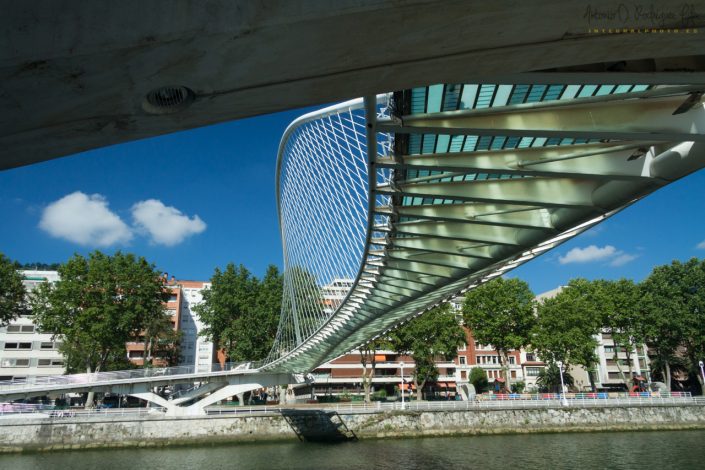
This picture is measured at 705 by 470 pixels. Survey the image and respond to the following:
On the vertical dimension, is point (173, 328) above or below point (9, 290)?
below

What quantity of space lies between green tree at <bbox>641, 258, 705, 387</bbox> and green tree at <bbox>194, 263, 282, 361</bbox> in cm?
3758

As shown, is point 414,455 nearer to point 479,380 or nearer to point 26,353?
point 479,380

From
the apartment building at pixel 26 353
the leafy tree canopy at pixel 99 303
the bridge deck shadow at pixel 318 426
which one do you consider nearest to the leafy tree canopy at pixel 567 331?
the bridge deck shadow at pixel 318 426

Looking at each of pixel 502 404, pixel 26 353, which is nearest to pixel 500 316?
pixel 502 404

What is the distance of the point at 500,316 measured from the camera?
156ft

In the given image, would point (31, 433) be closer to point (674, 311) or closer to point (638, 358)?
point (674, 311)

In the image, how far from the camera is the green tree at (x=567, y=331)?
44.5 meters

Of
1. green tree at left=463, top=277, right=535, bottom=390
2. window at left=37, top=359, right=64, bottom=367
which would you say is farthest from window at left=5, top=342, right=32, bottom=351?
green tree at left=463, top=277, right=535, bottom=390

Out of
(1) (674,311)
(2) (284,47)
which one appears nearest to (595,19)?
(2) (284,47)

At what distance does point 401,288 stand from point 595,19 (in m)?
13.4

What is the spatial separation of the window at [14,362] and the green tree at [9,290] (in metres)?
17.8

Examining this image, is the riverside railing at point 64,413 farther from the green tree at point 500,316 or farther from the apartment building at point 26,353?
the green tree at point 500,316

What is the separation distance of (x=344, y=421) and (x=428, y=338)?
18811 millimetres

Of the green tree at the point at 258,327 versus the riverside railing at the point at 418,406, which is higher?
the green tree at the point at 258,327
